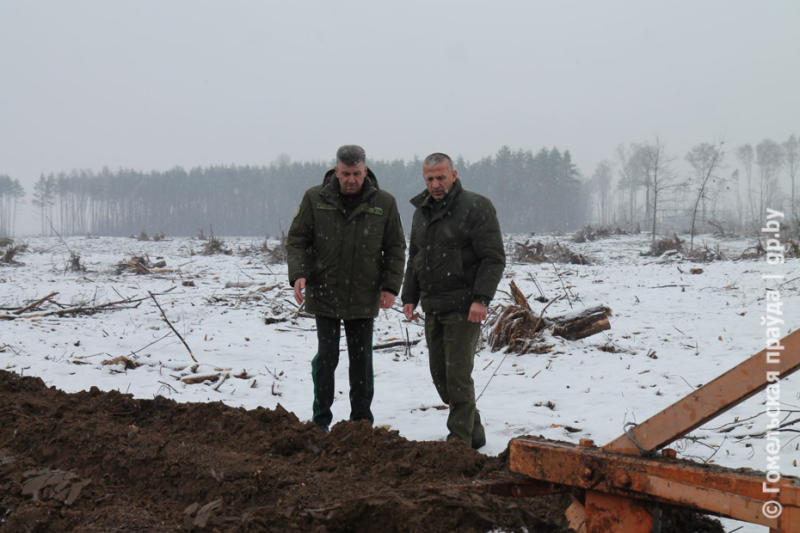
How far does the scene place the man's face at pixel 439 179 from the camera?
3.88 m

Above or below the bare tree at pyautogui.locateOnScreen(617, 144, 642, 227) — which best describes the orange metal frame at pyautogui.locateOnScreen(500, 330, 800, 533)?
below

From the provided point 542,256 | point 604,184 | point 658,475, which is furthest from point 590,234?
point 604,184

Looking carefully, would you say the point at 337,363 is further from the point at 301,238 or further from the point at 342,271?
the point at 301,238

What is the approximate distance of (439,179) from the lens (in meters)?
3.90

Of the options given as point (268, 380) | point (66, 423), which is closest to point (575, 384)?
point (268, 380)

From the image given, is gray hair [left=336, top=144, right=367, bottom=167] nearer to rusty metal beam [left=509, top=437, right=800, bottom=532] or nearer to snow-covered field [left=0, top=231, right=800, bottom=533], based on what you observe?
snow-covered field [left=0, top=231, right=800, bottom=533]

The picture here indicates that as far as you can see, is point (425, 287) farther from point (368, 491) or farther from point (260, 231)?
point (260, 231)

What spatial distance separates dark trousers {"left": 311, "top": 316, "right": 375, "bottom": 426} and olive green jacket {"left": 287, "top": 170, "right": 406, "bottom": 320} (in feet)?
0.42

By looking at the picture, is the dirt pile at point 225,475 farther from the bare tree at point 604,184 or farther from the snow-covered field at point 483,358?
the bare tree at point 604,184

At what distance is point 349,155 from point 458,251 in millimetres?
1035

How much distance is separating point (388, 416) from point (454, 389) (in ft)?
3.97

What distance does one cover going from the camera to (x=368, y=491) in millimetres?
2592

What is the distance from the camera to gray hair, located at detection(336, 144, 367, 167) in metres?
3.96

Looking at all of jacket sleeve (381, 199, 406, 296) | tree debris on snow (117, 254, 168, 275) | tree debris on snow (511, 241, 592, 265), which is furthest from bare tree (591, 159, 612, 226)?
jacket sleeve (381, 199, 406, 296)
